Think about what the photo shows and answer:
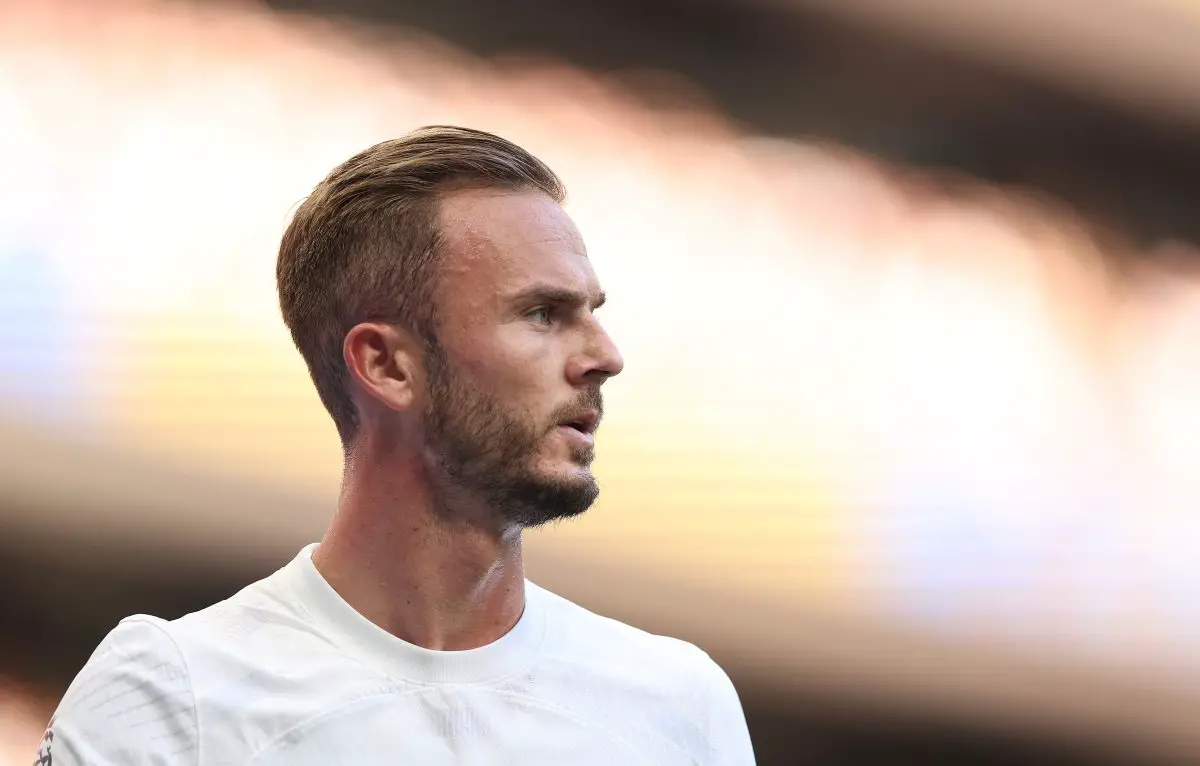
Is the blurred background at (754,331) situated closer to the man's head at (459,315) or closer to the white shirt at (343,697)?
the man's head at (459,315)

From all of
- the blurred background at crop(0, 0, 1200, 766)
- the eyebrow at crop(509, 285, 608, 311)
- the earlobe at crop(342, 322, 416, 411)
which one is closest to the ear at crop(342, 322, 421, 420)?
the earlobe at crop(342, 322, 416, 411)

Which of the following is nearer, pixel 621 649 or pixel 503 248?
pixel 503 248

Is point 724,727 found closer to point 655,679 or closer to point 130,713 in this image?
point 655,679

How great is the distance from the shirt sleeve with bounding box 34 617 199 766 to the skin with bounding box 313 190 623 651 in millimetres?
195

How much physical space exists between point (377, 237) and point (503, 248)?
141mm

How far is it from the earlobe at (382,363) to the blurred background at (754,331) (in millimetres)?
877

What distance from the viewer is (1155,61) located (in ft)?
10.2

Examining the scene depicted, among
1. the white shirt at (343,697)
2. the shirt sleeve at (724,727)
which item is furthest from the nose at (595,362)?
the shirt sleeve at (724,727)

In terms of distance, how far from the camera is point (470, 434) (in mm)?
1478

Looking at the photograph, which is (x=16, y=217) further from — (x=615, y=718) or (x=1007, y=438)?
(x=1007, y=438)

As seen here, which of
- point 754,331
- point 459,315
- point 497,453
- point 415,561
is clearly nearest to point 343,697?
point 415,561

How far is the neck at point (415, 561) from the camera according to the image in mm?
1503

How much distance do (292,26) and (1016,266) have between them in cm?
149

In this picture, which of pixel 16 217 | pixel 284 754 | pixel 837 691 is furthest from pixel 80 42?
pixel 837 691
